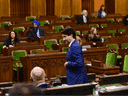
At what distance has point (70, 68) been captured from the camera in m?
1.74

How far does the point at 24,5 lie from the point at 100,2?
2897mm

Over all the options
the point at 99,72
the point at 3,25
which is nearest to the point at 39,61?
the point at 99,72

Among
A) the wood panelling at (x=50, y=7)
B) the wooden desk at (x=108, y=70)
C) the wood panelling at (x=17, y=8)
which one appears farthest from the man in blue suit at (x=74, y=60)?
the wood panelling at (x=50, y=7)

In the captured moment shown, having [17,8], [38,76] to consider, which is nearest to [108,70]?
[38,76]

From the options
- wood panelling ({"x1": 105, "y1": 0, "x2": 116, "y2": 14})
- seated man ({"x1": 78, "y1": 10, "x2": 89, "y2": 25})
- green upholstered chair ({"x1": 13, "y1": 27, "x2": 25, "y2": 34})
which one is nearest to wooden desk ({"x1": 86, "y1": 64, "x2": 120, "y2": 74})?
green upholstered chair ({"x1": 13, "y1": 27, "x2": 25, "y2": 34})

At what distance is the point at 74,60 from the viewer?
5.59 ft

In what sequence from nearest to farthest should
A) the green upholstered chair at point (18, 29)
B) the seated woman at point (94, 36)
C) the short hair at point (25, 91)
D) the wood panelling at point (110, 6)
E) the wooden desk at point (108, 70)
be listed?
1. the short hair at point (25, 91)
2. the wooden desk at point (108, 70)
3. the seated woman at point (94, 36)
4. the green upholstered chair at point (18, 29)
5. the wood panelling at point (110, 6)

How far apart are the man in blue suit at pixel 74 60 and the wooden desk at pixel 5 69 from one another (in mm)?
1104

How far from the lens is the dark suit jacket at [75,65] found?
66.5 inches

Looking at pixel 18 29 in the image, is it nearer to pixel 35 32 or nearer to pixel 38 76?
pixel 35 32

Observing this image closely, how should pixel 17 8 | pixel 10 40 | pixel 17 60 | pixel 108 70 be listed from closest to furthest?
pixel 108 70
pixel 17 60
pixel 10 40
pixel 17 8

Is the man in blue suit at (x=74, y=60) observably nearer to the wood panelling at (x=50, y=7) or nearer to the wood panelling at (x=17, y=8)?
the wood panelling at (x=17, y=8)

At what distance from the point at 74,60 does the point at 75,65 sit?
0.12 ft

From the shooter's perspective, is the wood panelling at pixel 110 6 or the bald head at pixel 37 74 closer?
the bald head at pixel 37 74
